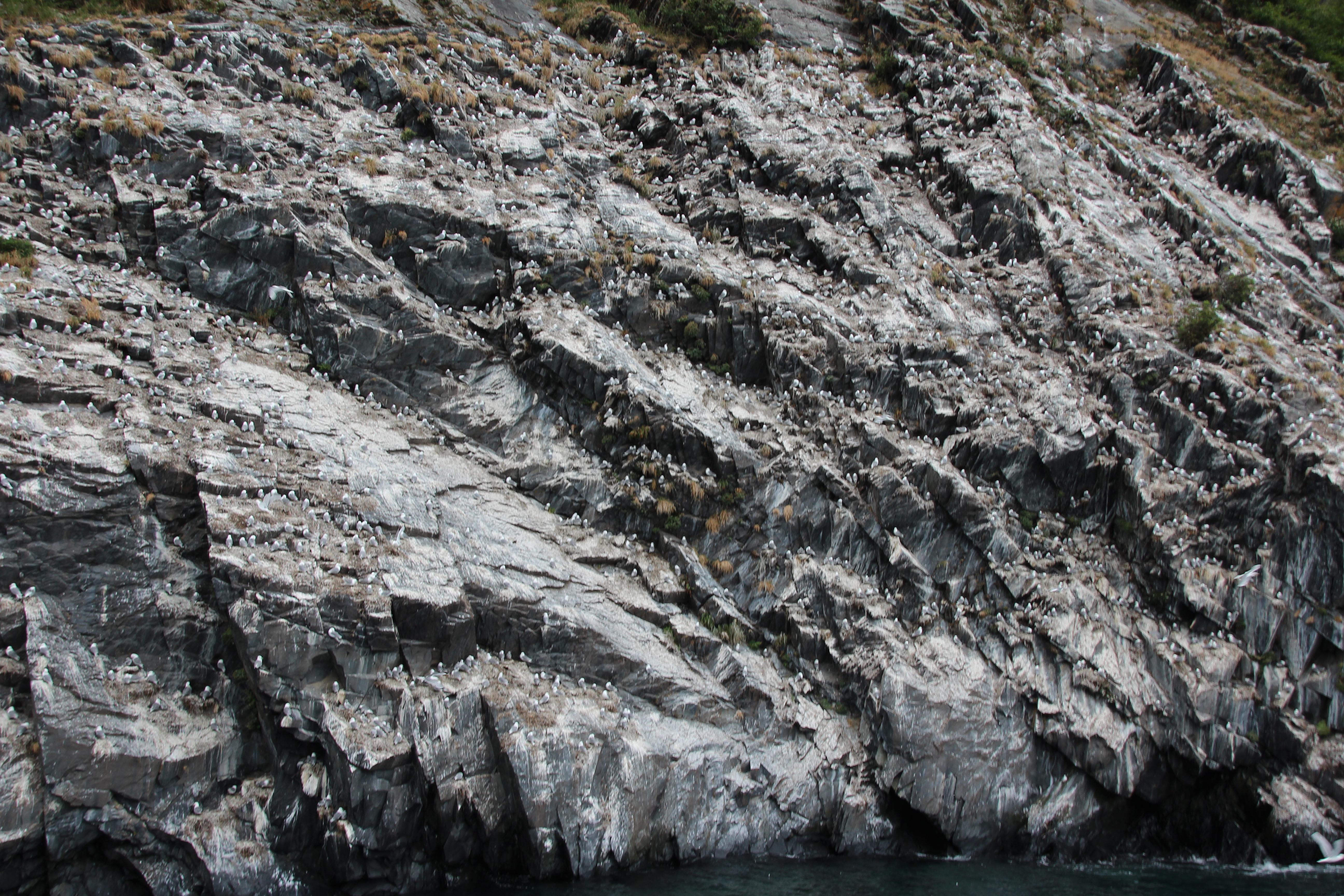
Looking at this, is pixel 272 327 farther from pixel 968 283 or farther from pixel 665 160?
pixel 968 283

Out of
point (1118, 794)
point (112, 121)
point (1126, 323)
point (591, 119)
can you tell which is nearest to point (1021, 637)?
point (1118, 794)

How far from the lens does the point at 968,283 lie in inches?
1166

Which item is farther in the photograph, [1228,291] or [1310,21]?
[1310,21]

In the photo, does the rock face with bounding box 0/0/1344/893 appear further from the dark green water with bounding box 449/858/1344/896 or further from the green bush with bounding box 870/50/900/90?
the green bush with bounding box 870/50/900/90

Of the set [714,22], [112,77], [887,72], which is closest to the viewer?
[112,77]

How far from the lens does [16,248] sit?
2098cm

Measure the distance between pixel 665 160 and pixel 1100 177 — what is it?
2080cm

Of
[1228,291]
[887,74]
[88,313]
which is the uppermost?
[887,74]

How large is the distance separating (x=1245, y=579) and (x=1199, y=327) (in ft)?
30.8

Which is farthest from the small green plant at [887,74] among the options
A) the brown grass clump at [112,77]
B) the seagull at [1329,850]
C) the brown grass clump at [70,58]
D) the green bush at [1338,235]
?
the seagull at [1329,850]

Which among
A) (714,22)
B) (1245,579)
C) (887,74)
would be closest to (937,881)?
(1245,579)

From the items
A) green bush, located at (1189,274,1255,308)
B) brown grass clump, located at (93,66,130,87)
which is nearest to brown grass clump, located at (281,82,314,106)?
brown grass clump, located at (93,66,130,87)

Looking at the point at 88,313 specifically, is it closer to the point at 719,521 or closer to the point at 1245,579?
the point at 719,521

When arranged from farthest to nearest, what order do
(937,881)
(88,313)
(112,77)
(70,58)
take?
(112,77) → (70,58) → (88,313) → (937,881)
